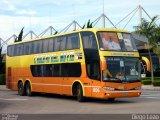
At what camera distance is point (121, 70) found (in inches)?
866

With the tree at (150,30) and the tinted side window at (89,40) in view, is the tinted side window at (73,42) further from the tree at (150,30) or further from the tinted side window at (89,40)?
the tree at (150,30)

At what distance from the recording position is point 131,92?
22109 millimetres

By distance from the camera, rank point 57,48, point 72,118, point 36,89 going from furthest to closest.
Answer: point 36,89
point 57,48
point 72,118

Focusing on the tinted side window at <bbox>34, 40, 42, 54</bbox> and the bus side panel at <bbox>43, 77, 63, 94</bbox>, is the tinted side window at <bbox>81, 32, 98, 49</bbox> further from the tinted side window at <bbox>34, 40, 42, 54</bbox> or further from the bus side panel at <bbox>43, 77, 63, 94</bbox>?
the tinted side window at <bbox>34, 40, 42, 54</bbox>

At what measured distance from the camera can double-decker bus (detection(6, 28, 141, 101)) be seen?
71.5ft

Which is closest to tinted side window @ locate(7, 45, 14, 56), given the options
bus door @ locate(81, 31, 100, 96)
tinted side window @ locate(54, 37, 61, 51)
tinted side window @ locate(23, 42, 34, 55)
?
tinted side window @ locate(23, 42, 34, 55)

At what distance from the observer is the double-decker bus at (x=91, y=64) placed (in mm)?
21797

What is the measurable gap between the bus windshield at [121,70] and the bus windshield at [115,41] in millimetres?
632

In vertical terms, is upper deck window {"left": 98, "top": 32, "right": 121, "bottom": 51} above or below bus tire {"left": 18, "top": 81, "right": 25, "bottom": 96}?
→ above

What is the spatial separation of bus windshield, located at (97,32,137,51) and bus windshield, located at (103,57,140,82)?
2.07 feet

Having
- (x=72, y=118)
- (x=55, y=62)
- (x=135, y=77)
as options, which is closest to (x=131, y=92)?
(x=135, y=77)

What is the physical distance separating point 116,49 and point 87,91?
263 centimetres

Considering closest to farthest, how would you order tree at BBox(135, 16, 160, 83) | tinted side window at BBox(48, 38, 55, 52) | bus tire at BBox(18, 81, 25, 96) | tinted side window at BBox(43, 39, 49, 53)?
1. tinted side window at BBox(48, 38, 55, 52)
2. tinted side window at BBox(43, 39, 49, 53)
3. bus tire at BBox(18, 81, 25, 96)
4. tree at BBox(135, 16, 160, 83)

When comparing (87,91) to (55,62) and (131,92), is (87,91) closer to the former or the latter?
(131,92)
